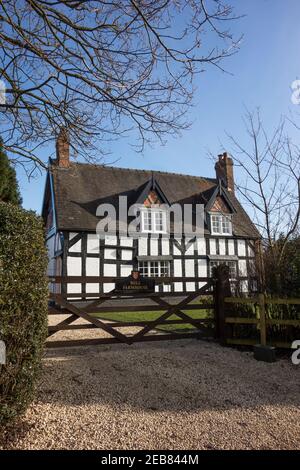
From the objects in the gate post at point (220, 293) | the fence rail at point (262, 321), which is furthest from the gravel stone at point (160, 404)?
the gate post at point (220, 293)

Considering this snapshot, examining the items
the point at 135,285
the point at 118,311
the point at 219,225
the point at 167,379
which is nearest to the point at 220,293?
the point at 135,285

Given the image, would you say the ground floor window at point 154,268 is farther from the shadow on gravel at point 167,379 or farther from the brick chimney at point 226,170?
the shadow on gravel at point 167,379

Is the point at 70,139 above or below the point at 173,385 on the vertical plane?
above

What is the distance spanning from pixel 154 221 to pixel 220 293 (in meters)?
13.0

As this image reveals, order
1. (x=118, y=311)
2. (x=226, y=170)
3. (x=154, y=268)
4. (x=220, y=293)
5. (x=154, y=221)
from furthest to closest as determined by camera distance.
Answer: (x=226, y=170) → (x=154, y=221) → (x=154, y=268) → (x=220, y=293) → (x=118, y=311)

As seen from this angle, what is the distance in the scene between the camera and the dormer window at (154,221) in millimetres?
20000

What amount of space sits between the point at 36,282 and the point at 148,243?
16046 millimetres

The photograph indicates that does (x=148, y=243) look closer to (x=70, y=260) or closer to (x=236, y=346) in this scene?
(x=70, y=260)

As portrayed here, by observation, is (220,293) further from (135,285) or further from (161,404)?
(161,404)

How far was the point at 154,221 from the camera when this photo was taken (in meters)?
20.2

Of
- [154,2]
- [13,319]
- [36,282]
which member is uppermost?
[154,2]

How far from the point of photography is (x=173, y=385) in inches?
188
